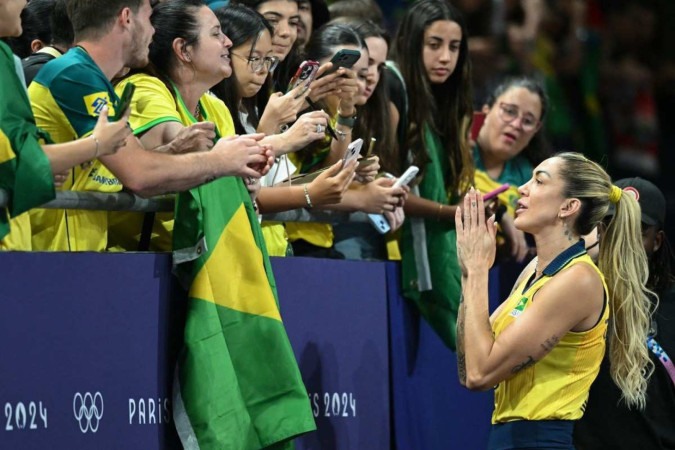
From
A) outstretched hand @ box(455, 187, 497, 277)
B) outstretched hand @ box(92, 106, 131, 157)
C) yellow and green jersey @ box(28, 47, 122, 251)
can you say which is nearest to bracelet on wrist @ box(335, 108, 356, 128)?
outstretched hand @ box(455, 187, 497, 277)

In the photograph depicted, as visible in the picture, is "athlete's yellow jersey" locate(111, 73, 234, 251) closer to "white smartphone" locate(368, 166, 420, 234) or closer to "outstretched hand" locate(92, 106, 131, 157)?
"outstretched hand" locate(92, 106, 131, 157)

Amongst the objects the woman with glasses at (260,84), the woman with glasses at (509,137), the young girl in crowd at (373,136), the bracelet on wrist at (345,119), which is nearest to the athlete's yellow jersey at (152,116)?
the woman with glasses at (260,84)

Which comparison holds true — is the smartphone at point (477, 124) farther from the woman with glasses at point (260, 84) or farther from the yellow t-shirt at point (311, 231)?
the woman with glasses at point (260, 84)

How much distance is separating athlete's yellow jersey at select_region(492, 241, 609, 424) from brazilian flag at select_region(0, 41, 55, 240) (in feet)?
5.77

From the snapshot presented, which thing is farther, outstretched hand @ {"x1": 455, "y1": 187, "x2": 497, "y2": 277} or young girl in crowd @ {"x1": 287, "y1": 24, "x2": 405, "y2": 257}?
young girl in crowd @ {"x1": 287, "y1": 24, "x2": 405, "y2": 257}

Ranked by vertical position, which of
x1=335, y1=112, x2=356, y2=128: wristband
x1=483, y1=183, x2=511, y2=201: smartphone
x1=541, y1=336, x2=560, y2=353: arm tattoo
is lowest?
x1=541, y1=336, x2=560, y2=353: arm tattoo

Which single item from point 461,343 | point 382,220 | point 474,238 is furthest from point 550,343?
point 382,220

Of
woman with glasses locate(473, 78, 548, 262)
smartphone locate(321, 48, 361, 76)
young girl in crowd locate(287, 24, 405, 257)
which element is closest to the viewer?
smartphone locate(321, 48, 361, 76)

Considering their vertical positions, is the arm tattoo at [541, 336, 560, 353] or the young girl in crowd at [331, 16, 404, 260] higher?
the young girl in crowd at [331, 16, 404, 260]

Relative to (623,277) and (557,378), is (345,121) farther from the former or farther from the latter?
(557,378)

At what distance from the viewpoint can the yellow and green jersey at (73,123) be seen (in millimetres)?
4137

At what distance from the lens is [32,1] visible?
512cm

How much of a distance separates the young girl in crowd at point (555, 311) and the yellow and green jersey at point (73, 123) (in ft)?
4.26

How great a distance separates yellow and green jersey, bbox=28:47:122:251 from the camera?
414cm
